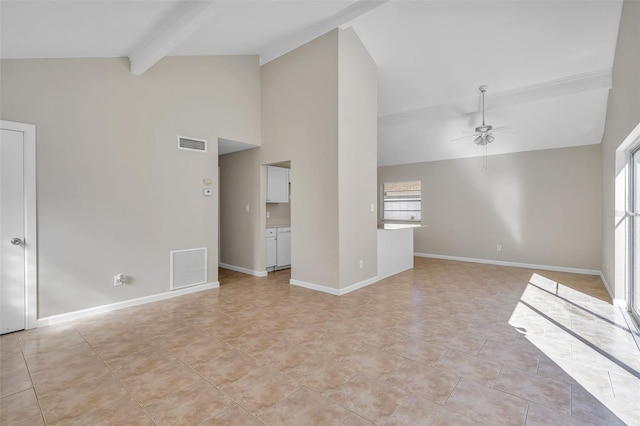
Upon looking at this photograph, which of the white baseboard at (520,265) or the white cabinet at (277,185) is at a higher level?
the white cabinet at (277,185)

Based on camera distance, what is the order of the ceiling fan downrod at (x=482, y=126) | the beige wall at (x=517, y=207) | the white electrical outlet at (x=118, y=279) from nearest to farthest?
1. the white electrical outlet at (x=118, y=279)
2. the ceiling fan downrod at (x=482, y=126)
3. the beige wall at (x=517, y=207)

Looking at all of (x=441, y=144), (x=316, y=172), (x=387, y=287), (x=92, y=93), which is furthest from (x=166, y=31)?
(x=441, y=144)

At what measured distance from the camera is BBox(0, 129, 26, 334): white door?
299 centimetres

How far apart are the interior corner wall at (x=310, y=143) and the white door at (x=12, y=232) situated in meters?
3.15

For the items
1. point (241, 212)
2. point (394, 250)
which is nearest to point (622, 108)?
point (394, 250)

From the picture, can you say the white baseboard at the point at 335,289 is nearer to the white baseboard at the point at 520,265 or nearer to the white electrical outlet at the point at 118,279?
the white electrical outlet at the point at 118,279

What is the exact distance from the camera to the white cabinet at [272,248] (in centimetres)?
570

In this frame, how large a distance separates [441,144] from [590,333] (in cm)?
468

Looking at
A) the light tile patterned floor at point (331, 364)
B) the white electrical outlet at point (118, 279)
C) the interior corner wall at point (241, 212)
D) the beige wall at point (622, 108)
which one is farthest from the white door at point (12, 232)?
the beige wall at point (622, 108)

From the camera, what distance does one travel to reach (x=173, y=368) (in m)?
2.35

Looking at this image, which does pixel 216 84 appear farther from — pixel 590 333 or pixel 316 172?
pixel 590 333

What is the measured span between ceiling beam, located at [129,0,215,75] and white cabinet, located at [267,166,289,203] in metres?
2.52

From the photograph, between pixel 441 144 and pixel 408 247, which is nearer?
pixel 408 247

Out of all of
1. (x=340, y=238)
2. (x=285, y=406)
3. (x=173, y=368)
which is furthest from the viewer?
(x=340, y=238)
